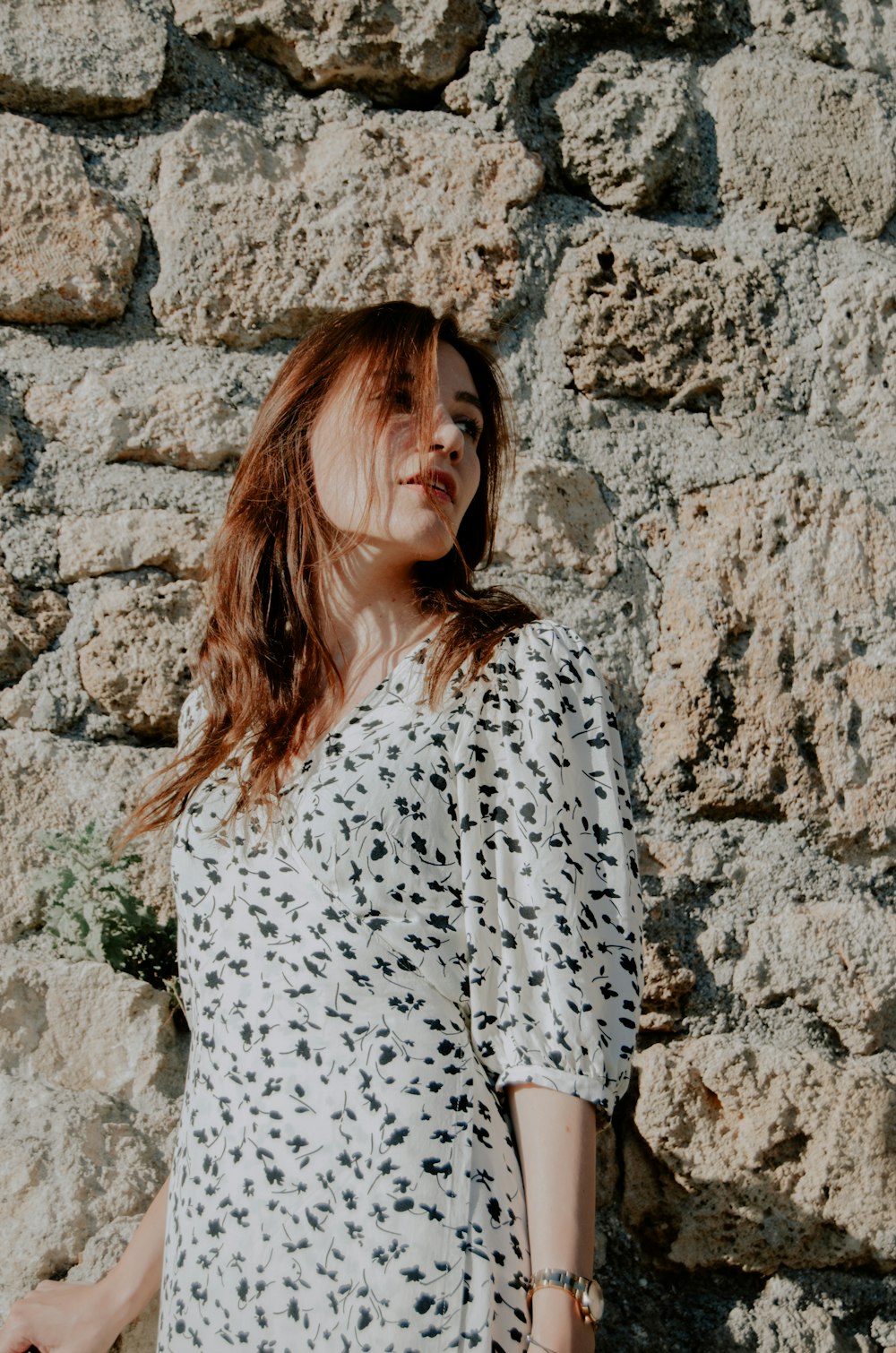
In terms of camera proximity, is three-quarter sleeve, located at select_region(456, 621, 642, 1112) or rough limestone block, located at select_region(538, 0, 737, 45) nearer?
three-quarter sleeve, located at select_region(456, 621, 642, 1112)

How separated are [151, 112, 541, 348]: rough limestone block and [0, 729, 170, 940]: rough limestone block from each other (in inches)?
24.5

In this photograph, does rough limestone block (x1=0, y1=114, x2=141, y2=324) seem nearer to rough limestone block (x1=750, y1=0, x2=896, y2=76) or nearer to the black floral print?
the black floral print

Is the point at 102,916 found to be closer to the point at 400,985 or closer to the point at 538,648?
the point at 400,985

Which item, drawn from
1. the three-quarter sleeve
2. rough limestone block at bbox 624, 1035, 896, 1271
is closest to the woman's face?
the three-quarter sleeve

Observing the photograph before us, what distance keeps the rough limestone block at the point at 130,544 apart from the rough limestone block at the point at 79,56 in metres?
0.62

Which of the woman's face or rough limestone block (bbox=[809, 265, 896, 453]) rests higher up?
rough limestone block (bbox=[809, 265, 896, 453])

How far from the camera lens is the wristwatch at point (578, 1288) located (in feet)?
4.06

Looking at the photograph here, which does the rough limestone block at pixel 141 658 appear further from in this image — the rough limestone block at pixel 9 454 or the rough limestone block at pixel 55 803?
the rough limestone block at pixel 9 454

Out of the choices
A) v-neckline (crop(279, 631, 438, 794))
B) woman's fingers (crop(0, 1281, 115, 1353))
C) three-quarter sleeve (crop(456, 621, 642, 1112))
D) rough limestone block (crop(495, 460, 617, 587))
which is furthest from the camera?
rough limestone block (crop(495, 460, 617, 587))

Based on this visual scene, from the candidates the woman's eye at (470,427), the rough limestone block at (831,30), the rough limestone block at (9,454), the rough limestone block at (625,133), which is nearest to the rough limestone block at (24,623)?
the rough limestone block at (9,454)

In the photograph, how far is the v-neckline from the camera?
1.54m

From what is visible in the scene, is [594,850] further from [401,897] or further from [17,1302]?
[17,1302]

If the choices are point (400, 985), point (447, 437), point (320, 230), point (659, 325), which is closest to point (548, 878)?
point (400, 985)

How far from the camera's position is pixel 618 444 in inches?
76.0
